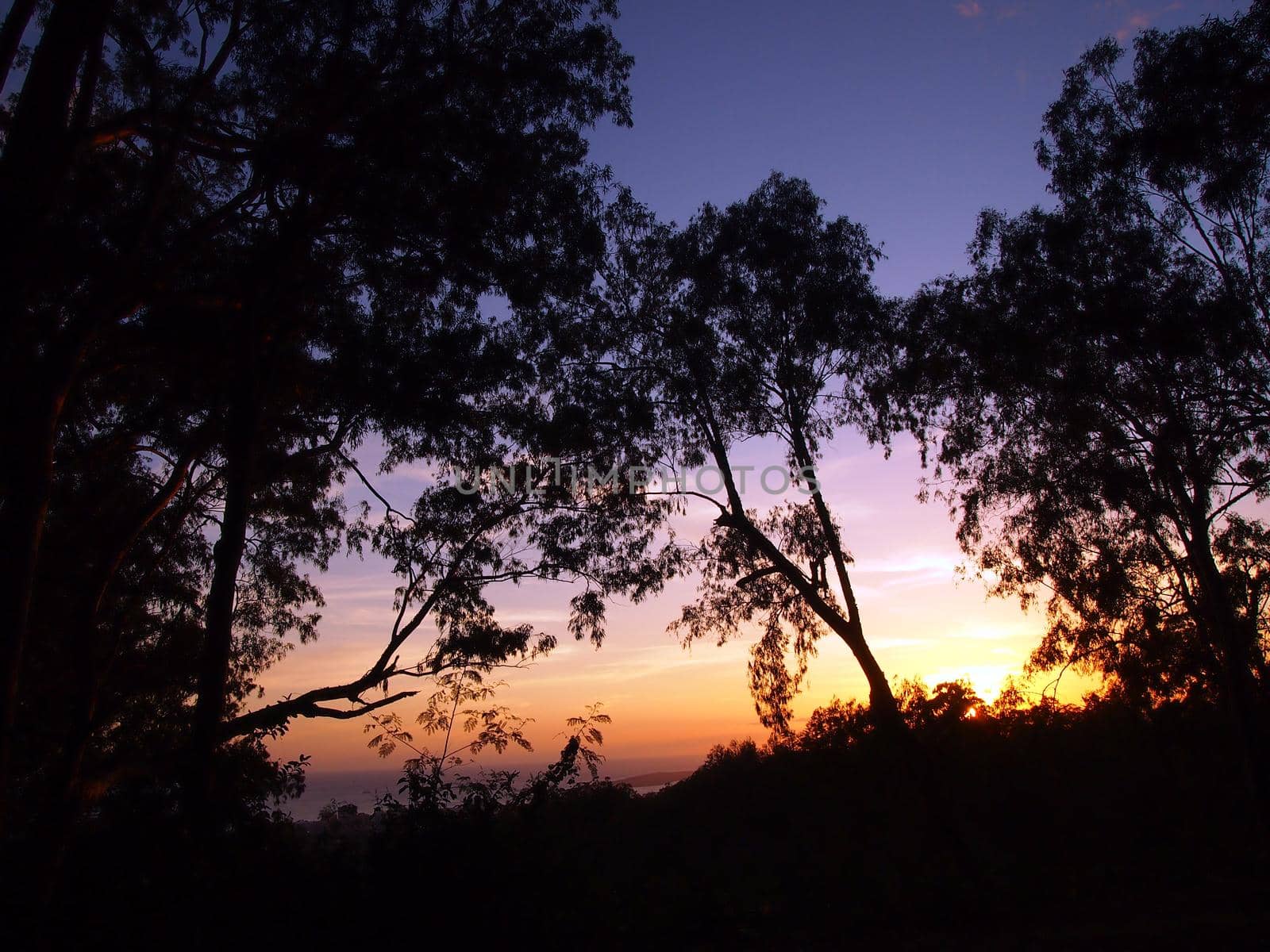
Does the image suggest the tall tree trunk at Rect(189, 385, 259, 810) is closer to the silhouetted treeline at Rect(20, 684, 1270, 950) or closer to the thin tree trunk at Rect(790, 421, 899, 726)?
the silhouetted treeline at Rect(20, 684, 1270, 950)

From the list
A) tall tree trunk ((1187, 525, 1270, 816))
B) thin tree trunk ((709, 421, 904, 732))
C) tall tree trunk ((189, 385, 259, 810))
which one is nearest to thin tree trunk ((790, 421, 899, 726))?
thin tree trunk ((709, 421, 904, 732))

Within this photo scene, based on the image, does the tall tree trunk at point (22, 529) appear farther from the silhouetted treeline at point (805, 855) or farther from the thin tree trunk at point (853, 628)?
the thin tree trunk at point (853, 628)

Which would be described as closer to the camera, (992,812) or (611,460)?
(611,460)

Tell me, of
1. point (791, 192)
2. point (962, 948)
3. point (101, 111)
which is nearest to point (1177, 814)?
point (962, 948)

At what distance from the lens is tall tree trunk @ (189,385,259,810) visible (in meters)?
8.11

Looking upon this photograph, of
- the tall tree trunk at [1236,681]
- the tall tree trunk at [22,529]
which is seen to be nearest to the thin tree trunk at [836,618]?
the tall tree trunk at [1236,681]

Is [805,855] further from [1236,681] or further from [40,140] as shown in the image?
[40,140]

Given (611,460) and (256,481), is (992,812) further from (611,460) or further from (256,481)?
(256,481)

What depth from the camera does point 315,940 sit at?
6.05m

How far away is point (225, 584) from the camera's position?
8820 millimetres

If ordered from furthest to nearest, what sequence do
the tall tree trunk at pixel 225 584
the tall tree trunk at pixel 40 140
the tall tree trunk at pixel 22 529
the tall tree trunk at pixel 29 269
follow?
the tall tree trunk at pixel 225 584
the tall tree trunk at pixel 40 140
the tall tree trunk at pixel 29 269
the tall tree trunk at pixel 22 529

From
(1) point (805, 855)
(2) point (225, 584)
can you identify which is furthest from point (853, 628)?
(2) point (225, 584)

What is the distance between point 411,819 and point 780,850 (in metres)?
11.3

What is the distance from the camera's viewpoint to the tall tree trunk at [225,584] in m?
8.11
